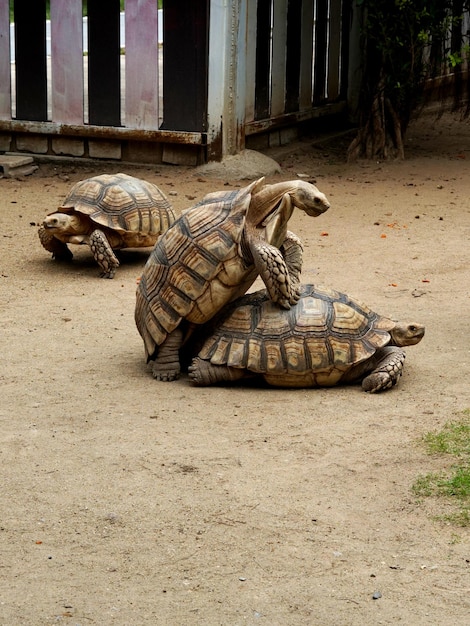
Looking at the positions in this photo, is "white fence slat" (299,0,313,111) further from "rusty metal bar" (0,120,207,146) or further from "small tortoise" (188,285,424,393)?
"small tortoise" (188,285,424,393)

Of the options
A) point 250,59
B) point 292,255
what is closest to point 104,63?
point 250,59

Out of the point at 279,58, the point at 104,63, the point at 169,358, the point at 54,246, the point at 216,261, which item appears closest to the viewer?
the point at 216,261

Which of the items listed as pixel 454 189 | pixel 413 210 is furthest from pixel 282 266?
pixel 454 189

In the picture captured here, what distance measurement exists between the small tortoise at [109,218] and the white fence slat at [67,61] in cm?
354

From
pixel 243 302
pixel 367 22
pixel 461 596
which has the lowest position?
pixel 461 596

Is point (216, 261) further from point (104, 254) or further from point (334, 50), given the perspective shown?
point (334, 50)

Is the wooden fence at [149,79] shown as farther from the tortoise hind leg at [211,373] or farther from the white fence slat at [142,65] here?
the tortoise hind leg at [211,373]

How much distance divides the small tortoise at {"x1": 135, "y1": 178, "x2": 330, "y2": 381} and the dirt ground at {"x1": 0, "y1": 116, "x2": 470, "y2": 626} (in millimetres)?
336

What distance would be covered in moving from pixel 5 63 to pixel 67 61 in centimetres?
75

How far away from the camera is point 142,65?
36.7 feet

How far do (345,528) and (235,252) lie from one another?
79.8 inches

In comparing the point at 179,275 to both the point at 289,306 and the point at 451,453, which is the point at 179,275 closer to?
the point at 289,306

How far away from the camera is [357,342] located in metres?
5.31

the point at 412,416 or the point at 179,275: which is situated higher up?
the point at 179,275
